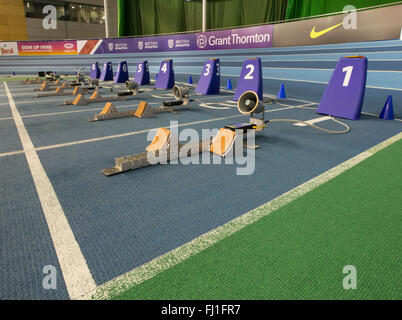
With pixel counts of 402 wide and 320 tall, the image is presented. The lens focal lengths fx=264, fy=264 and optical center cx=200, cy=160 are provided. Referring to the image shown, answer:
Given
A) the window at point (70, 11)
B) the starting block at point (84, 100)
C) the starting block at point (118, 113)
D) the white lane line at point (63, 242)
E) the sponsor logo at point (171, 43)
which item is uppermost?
the window at point (70, 11)

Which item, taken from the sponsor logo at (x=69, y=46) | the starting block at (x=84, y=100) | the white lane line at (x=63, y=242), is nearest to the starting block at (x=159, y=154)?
the white lane line at (x=63, y=242)

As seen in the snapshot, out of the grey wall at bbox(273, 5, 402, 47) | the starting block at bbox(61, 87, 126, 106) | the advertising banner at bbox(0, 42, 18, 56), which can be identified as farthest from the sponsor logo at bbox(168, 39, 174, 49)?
the advertising banner at bbox(0, 42, 18, 56)

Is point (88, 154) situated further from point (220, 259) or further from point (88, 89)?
point (88, 89)

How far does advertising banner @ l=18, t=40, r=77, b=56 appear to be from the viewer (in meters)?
17.7

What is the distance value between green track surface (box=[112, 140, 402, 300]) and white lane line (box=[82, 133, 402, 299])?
0.13ft

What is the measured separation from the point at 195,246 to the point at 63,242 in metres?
0.80

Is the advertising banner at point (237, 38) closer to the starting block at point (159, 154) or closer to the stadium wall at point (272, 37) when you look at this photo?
the stadium wall at point (272, 37)

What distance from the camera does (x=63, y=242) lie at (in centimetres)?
159

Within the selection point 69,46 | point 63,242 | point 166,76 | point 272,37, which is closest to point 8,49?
point 69,46

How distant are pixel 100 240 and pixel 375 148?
3.29 meters

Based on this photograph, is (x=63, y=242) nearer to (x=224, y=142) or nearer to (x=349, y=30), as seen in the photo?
(x=224, y=142)

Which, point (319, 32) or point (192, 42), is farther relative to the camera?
point (192, 42)

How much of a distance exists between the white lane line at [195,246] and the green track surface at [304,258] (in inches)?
1.6

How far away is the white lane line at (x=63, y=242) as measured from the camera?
1.28 metres
